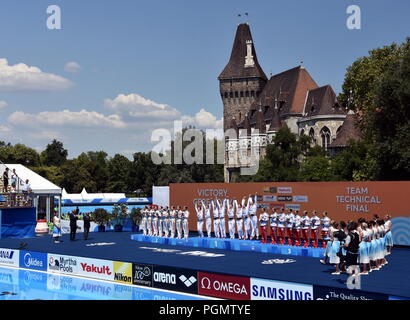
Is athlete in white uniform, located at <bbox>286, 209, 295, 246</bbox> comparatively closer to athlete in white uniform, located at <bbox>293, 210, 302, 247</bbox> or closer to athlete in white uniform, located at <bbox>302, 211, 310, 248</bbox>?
athlete in white uniform, located at <bbox>293, 210, 302, 247</bbox>

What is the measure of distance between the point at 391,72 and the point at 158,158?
59415mm

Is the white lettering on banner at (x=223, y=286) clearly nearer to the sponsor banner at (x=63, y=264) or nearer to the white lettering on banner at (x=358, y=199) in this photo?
the sponsor banner at (x=63, y=264)

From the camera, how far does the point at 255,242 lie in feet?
80.6

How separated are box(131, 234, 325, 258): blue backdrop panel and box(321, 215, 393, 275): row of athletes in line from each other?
262cm

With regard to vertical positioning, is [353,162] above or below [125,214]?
above

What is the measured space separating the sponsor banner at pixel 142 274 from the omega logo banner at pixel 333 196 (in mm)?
10703

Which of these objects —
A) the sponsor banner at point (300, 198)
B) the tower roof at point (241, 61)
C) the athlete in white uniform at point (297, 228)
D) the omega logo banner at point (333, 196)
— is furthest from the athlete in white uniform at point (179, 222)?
the tower roof at point (241, 61)

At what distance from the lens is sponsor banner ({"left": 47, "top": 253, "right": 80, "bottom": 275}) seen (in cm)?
2028

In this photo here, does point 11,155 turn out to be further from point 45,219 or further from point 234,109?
point 45,219

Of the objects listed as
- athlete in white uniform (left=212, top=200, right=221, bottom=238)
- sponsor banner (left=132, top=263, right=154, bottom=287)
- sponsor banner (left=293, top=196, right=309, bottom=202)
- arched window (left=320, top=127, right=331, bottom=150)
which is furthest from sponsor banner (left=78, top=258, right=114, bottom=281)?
arched window (left=320, top=127, right=331, bottom=150)

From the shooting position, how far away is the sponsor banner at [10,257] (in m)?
23.2

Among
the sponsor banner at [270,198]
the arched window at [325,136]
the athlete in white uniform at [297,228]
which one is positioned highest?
the arched window at [325,136]

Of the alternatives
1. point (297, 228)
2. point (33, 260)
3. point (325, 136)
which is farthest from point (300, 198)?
point (325, 136)
